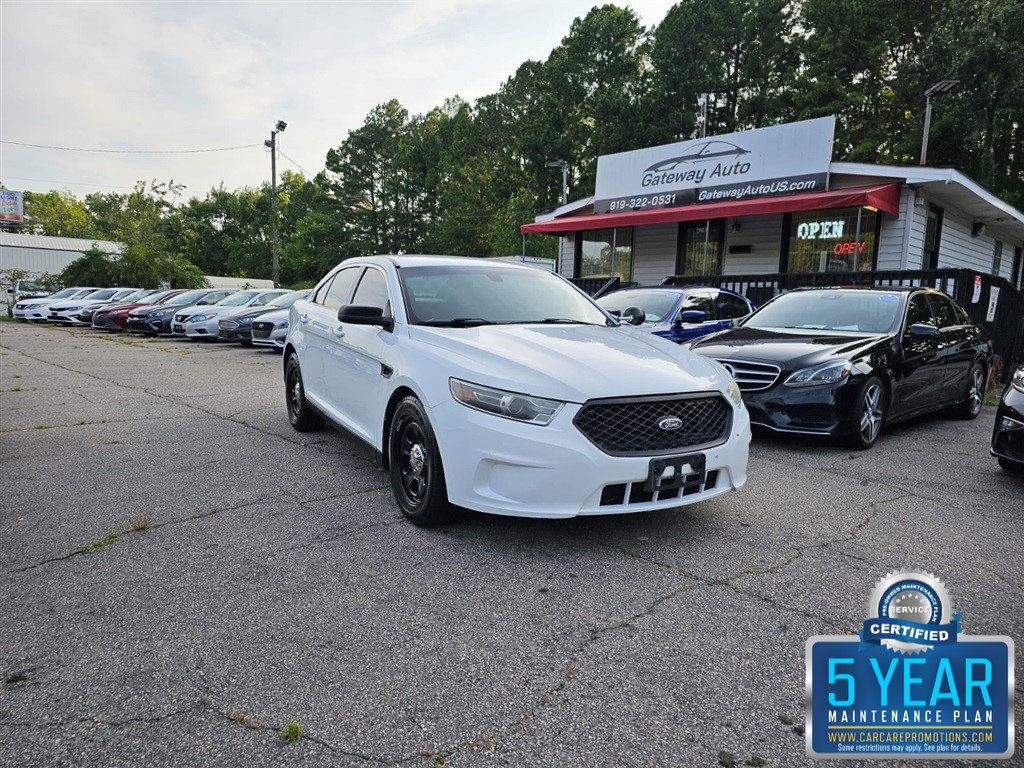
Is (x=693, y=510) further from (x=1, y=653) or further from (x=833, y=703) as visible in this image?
(x=1, y=653)

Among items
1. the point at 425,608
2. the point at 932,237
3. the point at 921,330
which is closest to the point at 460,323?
the point at 425,608

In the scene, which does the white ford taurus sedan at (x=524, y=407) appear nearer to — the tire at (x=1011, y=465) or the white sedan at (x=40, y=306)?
the tire at (x=1011, y=465)

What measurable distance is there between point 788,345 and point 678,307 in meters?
3.41

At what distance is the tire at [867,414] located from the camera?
5922mm

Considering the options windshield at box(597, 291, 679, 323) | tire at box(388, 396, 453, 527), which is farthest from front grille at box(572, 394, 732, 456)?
windshield at box(597, 291, 679, 323)

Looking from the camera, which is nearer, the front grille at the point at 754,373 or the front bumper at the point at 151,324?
the front grille at the point at 754,373

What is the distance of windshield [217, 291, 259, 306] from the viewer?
19569 mm

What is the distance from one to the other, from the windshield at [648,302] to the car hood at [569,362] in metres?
5.36

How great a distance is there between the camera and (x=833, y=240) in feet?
49.1

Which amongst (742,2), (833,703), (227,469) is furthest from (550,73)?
(833,703)

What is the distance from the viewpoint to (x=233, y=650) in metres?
2.56

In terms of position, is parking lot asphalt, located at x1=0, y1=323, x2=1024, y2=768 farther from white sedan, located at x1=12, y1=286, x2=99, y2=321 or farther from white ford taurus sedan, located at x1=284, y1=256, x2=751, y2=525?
white sedan, located at x1=12, y1=286, x2=99, y2=321

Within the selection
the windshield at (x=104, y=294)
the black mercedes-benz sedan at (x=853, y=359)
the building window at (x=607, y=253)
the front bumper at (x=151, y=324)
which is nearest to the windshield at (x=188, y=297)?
the front bumper at (x=151, y=324)

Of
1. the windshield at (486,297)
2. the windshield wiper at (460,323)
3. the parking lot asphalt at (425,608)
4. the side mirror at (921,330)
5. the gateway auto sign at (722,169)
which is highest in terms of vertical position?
the gateway auto sign at (722,169)
